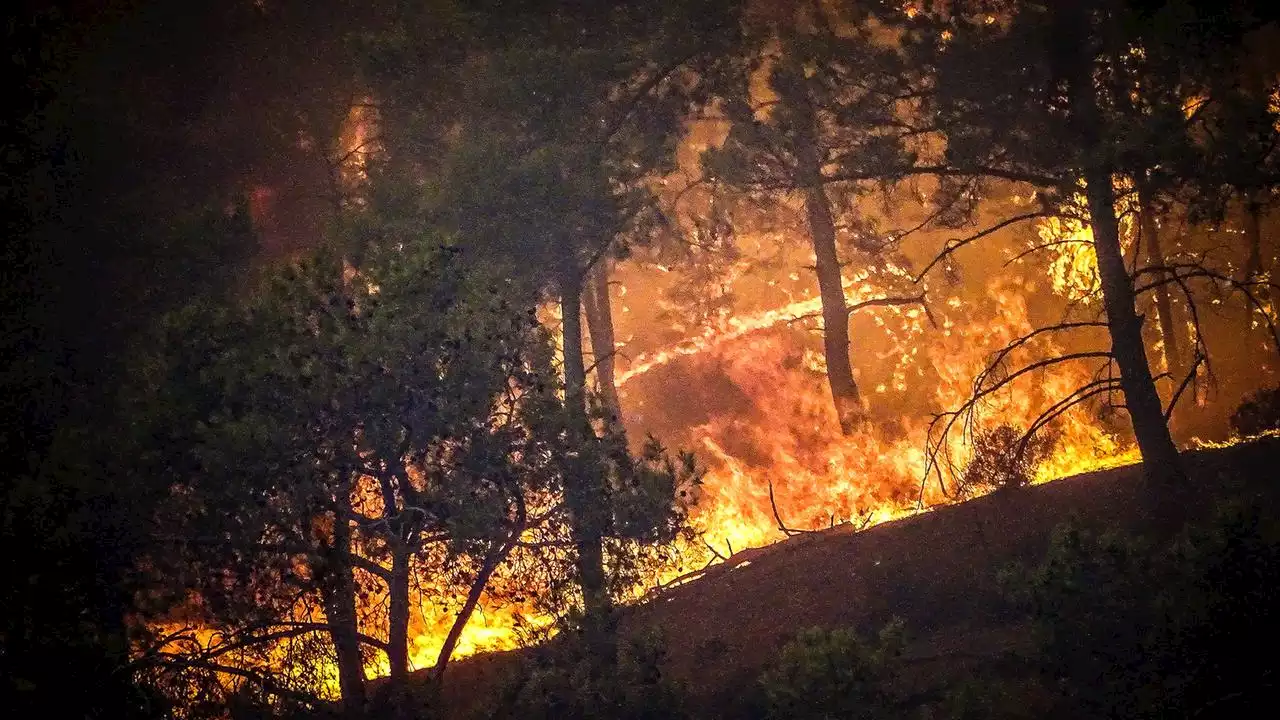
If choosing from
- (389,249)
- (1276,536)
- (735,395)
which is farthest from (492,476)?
(735,395)

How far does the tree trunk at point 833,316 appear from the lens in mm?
19906

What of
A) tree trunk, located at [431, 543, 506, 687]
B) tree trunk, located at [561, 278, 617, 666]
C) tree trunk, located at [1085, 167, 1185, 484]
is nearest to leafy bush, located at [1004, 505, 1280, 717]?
tree trunk, located at [1085, 167, 1185, 484]

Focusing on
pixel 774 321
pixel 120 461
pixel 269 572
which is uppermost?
pixel 774 321

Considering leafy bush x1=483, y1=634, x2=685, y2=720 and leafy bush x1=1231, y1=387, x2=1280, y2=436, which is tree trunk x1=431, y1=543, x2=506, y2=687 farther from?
leafy bush x1=1231, y1=387, x2=1280, y2=436

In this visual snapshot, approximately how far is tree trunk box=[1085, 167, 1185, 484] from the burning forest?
4cm

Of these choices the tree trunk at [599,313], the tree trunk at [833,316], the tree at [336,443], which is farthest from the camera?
the tree trunk at [599,313]

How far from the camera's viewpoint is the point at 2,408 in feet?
35.5

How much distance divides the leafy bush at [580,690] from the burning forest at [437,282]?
0.04 metres

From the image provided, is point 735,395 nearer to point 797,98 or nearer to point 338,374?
point 797,98

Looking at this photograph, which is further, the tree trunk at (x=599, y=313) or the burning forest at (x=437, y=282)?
the tree trunk at (x=599, y=313)

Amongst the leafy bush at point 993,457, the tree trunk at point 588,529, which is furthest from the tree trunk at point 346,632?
the leafy bush at point 993,457

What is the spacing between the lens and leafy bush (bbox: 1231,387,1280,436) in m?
18.0

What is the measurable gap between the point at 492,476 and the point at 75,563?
404 cm

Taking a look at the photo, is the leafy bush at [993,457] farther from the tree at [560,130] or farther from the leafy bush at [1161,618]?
the tree at [560,130]
